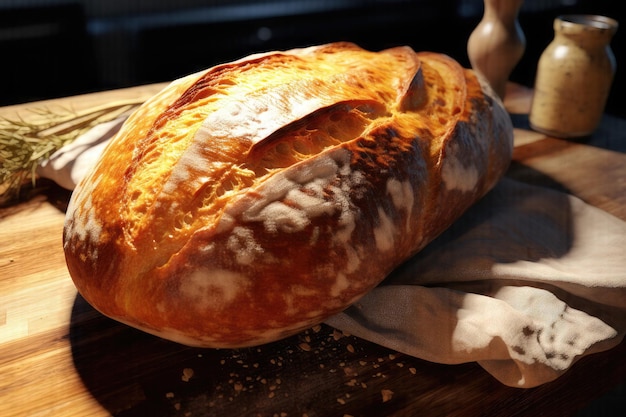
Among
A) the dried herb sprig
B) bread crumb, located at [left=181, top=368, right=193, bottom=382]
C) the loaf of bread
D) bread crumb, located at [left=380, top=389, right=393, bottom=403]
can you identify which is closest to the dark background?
the dried herb sprig

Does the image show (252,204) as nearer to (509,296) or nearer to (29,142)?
(509,296)

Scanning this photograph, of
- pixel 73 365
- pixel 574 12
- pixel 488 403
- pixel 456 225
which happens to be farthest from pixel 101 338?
pixel 574 12

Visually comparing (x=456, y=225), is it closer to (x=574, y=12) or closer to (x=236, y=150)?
(x=236, y=150)

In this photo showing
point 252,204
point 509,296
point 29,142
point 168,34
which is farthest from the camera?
point 168,34

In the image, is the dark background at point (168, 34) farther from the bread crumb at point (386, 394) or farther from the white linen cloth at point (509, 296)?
the bread crumb at point (386, 394)

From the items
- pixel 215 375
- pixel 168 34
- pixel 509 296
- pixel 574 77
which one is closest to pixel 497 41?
pixel 574 77

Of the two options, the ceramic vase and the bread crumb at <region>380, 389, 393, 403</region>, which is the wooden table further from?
the ceramic vase
